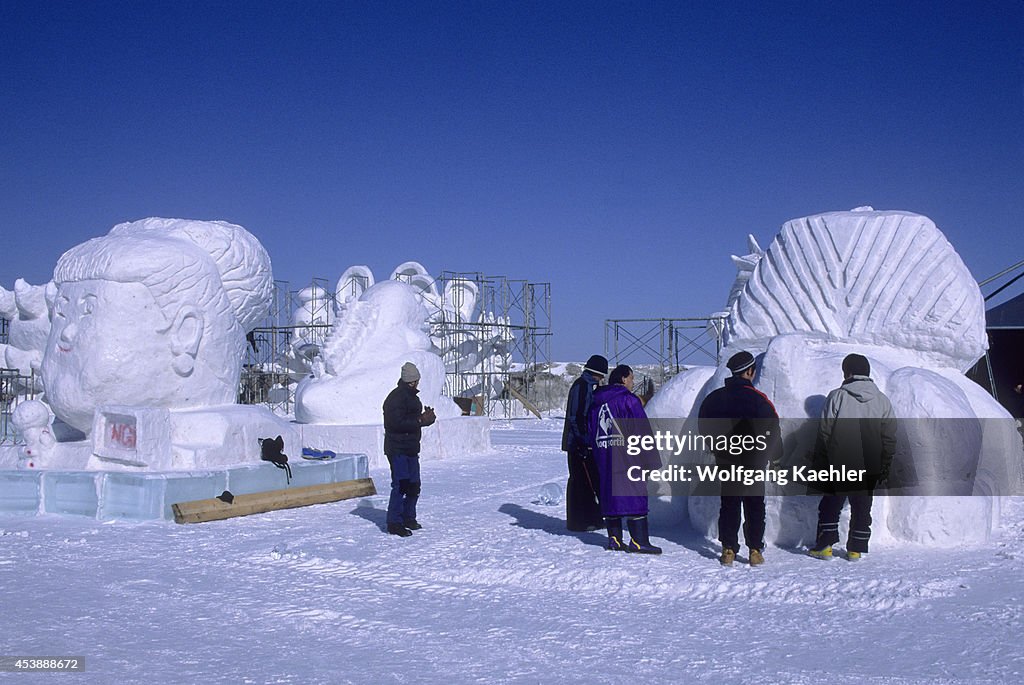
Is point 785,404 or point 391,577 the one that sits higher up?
point 785,404

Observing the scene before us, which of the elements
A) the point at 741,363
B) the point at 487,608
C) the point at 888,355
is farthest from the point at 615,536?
the point at 888,355

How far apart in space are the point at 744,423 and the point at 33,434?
19.6ft

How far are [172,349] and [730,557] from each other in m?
4.77

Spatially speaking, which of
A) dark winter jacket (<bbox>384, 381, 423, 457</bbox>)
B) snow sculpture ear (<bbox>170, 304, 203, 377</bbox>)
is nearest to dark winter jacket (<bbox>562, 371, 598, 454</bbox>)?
dark winter jacket (<bbox>384, 381, 423, 457</bbox>)

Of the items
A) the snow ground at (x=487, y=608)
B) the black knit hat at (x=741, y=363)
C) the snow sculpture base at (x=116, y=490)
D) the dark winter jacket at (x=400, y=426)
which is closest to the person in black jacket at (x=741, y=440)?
the black knit hat at (x=741, y=363)

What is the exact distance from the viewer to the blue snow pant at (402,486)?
621 centimetres

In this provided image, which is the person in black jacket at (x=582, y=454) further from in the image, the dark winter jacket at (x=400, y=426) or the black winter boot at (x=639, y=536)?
the dark winter jacket at (x=400, y=426)

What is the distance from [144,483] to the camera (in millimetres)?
6641

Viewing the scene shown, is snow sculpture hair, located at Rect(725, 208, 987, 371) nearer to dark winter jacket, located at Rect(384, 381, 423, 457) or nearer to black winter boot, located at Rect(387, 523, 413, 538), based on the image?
dark winter jacket, located at Rect(384, 381, 423, 457)

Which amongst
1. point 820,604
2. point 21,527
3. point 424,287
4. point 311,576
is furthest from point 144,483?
point 424,287

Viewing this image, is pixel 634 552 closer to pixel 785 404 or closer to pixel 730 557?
pixel 730 557

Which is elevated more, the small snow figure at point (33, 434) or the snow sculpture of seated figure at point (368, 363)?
the snow sculpture of seated figure at point (368, 363)

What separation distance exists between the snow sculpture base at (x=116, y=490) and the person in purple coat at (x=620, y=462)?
3.20 m

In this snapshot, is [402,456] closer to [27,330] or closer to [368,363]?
[368,363]
